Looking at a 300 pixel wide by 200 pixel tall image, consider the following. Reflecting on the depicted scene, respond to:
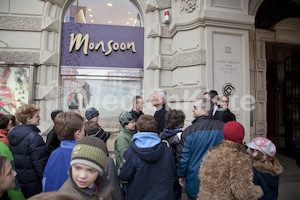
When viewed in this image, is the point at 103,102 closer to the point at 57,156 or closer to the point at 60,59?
the point at 60,59

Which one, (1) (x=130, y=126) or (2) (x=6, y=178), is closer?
(2) (x=6, y=178)

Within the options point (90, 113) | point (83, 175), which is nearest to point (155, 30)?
point (90, 113)

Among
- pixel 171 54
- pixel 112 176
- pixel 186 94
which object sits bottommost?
pixel 112 176

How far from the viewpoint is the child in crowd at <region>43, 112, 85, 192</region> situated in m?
1.87

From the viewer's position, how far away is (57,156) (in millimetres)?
1888

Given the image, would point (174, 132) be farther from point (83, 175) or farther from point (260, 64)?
point (260, 64)

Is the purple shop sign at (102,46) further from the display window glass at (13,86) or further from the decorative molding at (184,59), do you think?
the display window glass at (13,86)

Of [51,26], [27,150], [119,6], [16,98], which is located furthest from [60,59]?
[27,150]

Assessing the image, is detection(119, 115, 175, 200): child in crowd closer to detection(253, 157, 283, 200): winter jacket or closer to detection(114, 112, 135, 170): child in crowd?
detection(114, 112, 135, 170): child in crowd

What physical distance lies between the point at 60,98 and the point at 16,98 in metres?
1.17

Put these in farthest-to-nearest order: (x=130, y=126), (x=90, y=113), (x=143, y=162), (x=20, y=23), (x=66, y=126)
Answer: (x=20, y=23)
(x=90, y=113)
(x=130, y=126)
(x=143, y=162)
(x=66, y=126)

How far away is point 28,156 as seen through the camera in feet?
8.05

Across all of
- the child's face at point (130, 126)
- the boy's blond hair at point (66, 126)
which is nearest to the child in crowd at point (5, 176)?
the boy's blond hair at point (66, 126)

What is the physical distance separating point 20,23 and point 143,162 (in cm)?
603
